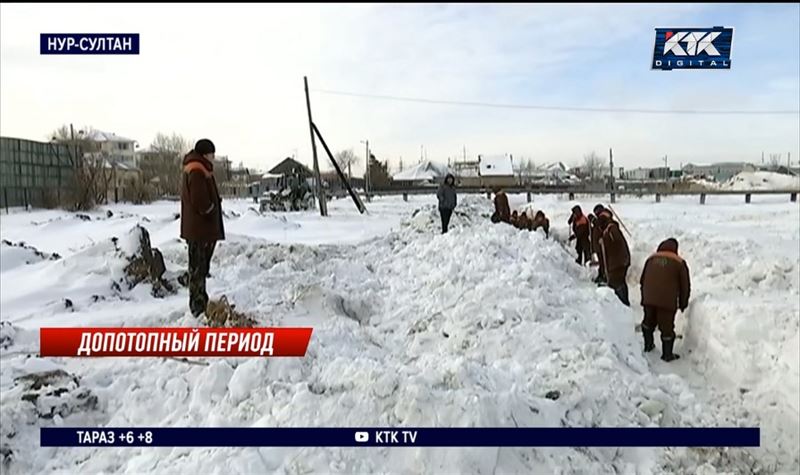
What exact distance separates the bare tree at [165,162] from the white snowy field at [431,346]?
1.78 ft

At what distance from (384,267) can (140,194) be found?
111 inches

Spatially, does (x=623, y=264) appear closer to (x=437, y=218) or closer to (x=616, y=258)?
(x=616, y=258)

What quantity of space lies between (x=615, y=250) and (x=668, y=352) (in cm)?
121

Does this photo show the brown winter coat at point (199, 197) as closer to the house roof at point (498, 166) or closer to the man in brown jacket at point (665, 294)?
the house roof at point (498, 166)

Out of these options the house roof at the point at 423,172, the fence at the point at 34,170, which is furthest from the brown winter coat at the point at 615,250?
the fence at the point at 34,170

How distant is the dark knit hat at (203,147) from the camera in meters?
1.89

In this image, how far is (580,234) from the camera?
5.33 meters

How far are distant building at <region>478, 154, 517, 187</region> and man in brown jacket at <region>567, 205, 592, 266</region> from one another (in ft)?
4.35

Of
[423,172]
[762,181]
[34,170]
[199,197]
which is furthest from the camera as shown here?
[34,170]

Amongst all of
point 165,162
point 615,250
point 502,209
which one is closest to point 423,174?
point 165,162

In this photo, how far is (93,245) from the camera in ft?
13.8

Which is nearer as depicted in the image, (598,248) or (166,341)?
(166,341)

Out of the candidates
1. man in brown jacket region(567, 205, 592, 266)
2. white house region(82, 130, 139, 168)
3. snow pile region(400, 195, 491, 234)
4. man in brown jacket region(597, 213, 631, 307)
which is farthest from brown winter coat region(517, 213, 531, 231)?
white house region(82, 130, 139, 168)

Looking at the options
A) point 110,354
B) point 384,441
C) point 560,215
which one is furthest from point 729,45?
point 560,215
